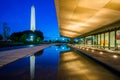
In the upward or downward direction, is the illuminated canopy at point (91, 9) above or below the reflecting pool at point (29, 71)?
above

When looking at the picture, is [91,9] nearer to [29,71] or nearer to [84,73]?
[84,73]

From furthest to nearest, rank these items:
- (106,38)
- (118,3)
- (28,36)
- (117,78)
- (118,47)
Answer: (28,36), (106,38), (118,47), (118,3), (117,78)

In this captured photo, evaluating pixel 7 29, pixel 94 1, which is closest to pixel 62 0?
pixel 94 1

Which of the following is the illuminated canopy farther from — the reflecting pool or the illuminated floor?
the reflecting pool

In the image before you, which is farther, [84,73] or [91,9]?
[91,9]

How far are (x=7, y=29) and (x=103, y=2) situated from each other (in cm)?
7473

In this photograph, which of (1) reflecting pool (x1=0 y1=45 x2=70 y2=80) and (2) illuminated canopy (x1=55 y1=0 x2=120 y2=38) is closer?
(1) reflecting pool (x1=0 y1=45 x2=70 y2=80)

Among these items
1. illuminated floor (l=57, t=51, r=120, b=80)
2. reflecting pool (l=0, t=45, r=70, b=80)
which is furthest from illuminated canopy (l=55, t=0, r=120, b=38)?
reflecting pool (l=0, t=45, r=70, b=80)

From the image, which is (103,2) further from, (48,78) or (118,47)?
(118,47)

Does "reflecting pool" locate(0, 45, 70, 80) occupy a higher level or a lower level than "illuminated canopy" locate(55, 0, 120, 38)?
lower

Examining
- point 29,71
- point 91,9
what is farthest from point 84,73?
point 91,9

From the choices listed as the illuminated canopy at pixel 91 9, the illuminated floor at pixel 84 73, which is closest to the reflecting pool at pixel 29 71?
the illuminated floor at pixel 84 73

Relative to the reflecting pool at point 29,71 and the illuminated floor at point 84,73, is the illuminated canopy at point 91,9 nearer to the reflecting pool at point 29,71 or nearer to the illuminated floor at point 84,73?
the illuminated floor at point 84,73

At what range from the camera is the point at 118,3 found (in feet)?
40.3
